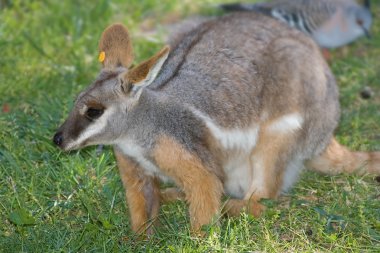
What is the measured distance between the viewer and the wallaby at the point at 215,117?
4102 millimetres

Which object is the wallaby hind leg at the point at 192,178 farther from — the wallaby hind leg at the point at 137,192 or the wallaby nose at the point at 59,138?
the wallaby nose at the point at 59,138

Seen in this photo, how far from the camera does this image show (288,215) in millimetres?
4430

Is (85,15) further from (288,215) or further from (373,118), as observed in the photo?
(288,215)

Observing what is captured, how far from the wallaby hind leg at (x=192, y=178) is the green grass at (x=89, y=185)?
123mm

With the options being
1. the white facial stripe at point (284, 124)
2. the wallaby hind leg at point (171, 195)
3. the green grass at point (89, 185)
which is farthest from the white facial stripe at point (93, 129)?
the white facial stripe at point (284, 124)

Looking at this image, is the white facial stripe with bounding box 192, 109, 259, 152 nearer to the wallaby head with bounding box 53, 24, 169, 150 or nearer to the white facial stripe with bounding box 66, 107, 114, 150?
the wallaby head with bounding box 53, 24, 169, 150

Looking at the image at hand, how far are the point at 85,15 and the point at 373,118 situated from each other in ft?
9.50

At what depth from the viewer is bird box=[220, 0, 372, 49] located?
7.28 m

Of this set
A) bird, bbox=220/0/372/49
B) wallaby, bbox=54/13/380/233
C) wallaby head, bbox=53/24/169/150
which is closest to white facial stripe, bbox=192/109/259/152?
wallaby, bbox=54/13/380/233

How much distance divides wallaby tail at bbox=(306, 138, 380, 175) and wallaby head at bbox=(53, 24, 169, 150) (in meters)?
1.46

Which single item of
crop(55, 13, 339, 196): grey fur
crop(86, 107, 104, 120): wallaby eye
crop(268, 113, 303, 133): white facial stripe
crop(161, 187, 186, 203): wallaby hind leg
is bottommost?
crop(161, 187, 186, 203): wallaby hind leg

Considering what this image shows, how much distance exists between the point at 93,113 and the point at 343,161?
5.91ft

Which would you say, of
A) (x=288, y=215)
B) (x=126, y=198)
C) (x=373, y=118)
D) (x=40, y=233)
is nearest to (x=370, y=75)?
(x=373, y=118)

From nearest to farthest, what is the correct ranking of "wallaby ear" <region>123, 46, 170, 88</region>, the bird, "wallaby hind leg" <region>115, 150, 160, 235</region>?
"wallaby ear" <region>123, 46, 170, 88</region> → "wallaby hind leg" <region>115, 150, 160, 235</region> → the bird
